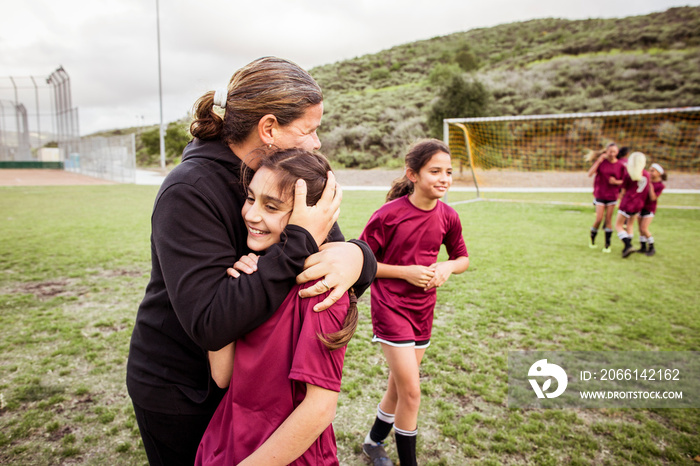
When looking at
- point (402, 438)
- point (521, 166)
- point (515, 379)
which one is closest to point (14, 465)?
point (402, 438)

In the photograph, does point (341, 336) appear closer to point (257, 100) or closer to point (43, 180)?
point (257, 100)

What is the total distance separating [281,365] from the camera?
1.18 metres

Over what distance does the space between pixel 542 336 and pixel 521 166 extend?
22592 mm

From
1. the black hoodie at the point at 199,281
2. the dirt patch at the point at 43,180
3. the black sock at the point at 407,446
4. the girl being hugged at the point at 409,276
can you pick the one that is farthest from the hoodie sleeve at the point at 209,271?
the dirt patch at the point at 43,180

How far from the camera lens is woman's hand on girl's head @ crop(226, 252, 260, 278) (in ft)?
3.57

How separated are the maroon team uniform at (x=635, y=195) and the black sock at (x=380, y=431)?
798 centimetres

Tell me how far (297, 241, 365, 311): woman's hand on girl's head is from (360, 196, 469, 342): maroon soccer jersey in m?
1.42

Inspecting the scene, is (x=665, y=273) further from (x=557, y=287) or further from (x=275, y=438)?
(x=275, y=438)

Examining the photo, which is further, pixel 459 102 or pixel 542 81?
pixel 542 81

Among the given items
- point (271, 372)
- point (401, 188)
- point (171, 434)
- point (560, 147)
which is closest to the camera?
point (271, 372)

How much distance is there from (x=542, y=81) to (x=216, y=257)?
45.3 meters

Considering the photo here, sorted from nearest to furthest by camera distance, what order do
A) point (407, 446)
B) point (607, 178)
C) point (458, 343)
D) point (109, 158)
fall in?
point (407, 446) → point (458, 343) → point (607, 178) → point (109, 158)

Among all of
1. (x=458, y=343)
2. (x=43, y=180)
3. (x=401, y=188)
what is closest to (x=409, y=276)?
(x=401, y=188)

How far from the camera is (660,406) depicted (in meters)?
3.48
